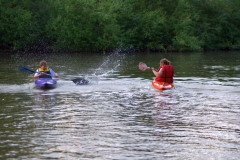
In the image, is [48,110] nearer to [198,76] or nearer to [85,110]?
[85,110]

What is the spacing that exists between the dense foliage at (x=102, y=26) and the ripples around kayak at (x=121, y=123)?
3091 cm

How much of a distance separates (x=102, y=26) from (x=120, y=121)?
3899cm

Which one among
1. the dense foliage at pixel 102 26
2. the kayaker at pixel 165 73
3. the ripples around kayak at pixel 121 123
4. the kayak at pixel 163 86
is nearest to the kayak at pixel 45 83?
the ripples around kayak at pixel 121 123

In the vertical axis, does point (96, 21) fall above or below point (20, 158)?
above

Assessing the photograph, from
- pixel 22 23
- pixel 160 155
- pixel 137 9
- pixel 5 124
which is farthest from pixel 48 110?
pixel 137 9

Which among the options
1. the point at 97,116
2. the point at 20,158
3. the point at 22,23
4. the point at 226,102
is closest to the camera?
the point at 20,158

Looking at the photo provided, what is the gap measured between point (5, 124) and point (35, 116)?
4.25 ft

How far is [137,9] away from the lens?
5806cm

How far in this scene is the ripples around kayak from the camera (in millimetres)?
10492

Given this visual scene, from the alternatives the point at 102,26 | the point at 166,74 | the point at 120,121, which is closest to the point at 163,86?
the point at 166,74

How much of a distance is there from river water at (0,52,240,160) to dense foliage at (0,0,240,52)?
28.7m

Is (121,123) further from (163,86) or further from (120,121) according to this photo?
(163,86)

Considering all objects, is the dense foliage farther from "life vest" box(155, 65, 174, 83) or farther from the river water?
"life vest" box(155, 65, 174, 83)

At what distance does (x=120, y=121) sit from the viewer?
13578 mm
